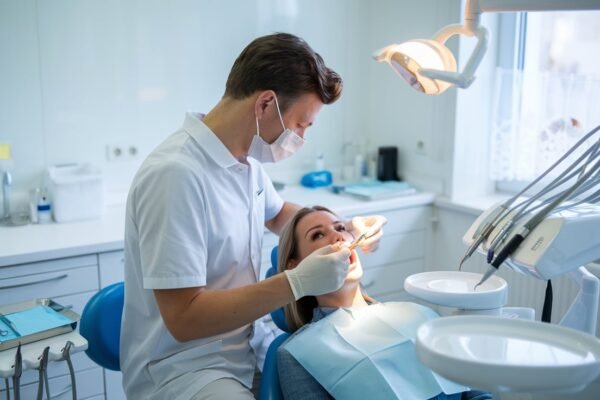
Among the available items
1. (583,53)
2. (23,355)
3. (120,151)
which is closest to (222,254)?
(23,355)

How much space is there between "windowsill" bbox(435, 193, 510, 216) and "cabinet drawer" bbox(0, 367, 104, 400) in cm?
164

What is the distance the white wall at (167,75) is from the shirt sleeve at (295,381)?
144 cm

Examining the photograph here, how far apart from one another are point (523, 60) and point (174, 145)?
1.91 metres

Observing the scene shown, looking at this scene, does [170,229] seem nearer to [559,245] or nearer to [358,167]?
[559,245]

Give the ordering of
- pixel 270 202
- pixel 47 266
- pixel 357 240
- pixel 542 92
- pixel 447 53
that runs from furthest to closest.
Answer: pixel 542 92 < pixel 47 266 < pixel 270 202 < pixel 357 240 < pixel 447 53

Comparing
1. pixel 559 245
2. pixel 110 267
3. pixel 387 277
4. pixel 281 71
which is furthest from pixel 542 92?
pixel 110 267

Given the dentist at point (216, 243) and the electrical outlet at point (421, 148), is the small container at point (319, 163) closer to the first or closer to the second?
the electrical outlet at point (421, 148)

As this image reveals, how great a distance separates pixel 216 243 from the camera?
5.17 feet

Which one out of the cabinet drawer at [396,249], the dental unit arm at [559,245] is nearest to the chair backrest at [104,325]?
the dental unit arm at [559,245]

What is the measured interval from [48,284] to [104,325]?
2.19 ft

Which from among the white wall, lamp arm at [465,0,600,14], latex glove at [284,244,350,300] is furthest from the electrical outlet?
lamp arm at [465,0,600,14]

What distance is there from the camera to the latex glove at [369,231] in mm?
1776

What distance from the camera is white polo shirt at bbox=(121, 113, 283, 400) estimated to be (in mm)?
1427

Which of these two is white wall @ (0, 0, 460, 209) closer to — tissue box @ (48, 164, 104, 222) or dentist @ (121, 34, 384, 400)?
tissue box @ (48, 164, 104, 222)
